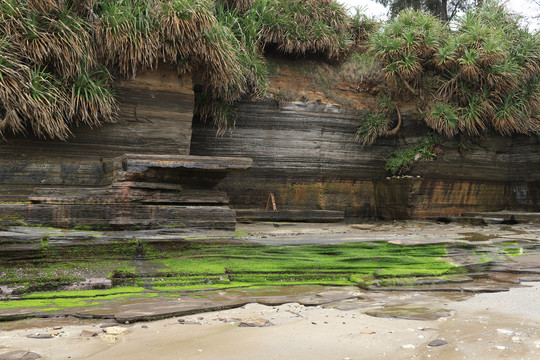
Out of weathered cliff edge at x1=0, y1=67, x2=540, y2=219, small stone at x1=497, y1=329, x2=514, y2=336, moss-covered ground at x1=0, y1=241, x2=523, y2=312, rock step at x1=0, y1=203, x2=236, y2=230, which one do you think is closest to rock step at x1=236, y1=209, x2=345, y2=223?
weathered cliff edge at x1=0, y1=67, x2=540, y2=219

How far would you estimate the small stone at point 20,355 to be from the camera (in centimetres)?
256

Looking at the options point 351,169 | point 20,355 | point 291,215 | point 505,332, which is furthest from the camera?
point 351,169

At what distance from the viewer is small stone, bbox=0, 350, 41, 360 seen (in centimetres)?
256

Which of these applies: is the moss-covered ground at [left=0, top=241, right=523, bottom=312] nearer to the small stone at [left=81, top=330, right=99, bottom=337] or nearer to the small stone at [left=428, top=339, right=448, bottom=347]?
the small stone at [left=81, top=330, right=99, bottom=337]

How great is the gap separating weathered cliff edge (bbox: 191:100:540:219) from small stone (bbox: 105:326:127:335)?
525cm

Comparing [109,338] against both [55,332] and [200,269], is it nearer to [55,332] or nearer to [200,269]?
[55,332]

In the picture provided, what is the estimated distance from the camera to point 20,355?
261 centimetres

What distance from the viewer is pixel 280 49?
938 cm

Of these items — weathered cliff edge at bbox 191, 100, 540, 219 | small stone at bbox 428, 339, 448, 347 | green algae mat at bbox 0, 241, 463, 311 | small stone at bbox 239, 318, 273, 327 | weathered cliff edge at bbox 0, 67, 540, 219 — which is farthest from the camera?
weathered cliff edge at bbox 191, 100, 540, 219

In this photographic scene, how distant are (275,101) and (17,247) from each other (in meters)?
5.23

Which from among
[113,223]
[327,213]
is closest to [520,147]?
[327,213]

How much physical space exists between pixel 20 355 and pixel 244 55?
616 centimetres

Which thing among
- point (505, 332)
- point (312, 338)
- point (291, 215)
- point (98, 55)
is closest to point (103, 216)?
point (98, 55)

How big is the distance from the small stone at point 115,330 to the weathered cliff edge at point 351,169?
17.2ft
